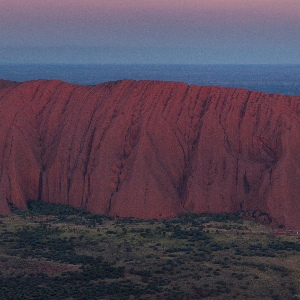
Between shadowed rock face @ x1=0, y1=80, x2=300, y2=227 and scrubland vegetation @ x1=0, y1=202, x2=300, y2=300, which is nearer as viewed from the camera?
scrubland vegetation @ x1=0, y1=202, x2=300, y2=300

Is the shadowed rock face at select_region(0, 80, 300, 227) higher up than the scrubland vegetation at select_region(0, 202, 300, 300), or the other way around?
the shadowed rock face at select_region(0, 80, 300, 227)

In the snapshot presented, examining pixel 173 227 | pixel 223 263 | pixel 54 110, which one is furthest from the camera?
pixel 54 110

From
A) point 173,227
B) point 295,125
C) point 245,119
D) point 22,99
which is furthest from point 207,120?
point 22,99

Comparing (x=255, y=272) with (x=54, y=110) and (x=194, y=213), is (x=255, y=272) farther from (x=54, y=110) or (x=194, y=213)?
(x=54, y=110)

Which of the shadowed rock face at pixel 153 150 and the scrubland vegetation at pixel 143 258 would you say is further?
the shadowed rock face at pixel 153 150

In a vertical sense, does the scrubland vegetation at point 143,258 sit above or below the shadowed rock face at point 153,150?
below
